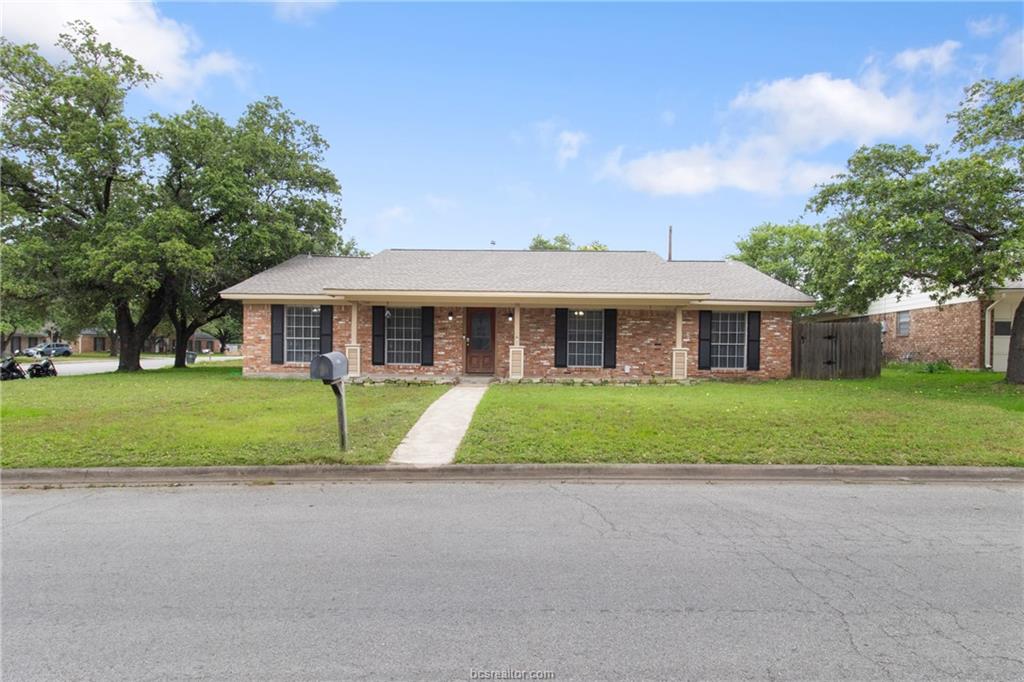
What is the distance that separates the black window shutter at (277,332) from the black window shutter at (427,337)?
14.3 ft

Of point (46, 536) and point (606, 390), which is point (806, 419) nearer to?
point (606, 390)

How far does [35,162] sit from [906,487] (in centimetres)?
2575

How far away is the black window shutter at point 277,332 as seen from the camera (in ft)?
56.4

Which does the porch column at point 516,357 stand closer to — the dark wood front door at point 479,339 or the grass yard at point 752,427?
the dark wood front door at point 479,339

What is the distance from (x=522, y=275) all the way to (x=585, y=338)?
107 inches

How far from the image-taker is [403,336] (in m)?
16.9

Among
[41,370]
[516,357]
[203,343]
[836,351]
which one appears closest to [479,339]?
[516,357]

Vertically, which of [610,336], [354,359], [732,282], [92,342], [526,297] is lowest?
[354,359]

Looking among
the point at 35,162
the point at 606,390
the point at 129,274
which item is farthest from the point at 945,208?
the point at 35,162

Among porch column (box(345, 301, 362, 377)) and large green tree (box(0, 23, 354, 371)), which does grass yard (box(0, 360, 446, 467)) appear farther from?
large green tree (box(0, 23, 354, 371))

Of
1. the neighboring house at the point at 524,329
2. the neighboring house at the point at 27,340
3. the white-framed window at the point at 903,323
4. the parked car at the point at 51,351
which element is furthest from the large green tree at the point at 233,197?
the neighboring house at the point at 27,340

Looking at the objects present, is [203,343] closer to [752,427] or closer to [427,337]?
[427,337]

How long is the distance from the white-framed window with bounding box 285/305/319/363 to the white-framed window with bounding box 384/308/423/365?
2.30m

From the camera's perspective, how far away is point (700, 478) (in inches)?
267
